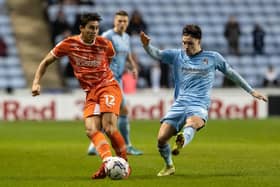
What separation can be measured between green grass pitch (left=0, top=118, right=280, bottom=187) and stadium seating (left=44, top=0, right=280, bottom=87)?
9611 millimetres

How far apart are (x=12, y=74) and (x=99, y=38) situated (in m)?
19.7

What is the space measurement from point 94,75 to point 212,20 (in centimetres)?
2343

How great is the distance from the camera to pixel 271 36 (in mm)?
34312

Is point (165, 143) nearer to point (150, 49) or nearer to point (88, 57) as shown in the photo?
point (150, 49)

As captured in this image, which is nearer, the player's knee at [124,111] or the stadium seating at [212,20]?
the player's knee at [124,111]

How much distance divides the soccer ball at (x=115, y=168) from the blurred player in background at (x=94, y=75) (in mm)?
522

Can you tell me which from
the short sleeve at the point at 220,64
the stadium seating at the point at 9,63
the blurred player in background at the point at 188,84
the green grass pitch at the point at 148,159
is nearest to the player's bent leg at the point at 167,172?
the blurred player in background at the point at 188,84

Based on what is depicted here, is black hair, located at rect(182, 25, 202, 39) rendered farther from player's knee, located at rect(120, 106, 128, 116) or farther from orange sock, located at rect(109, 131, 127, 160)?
player's knee, located at rect(120, 106, 128, 116)

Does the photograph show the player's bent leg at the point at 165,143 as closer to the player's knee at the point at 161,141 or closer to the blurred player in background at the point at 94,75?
the player's knee at the point at 161,141

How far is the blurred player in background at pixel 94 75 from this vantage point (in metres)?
11.0

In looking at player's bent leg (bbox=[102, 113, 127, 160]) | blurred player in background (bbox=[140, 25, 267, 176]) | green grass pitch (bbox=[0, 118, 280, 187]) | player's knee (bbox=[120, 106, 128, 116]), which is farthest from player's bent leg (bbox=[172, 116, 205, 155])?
player's knee (bbox=[120, 106, 128, 116])

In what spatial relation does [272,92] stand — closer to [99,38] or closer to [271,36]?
[271,36]

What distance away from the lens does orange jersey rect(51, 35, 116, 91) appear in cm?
1123

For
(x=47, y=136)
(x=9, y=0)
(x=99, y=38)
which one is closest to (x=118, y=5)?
(x=9, y=0)
